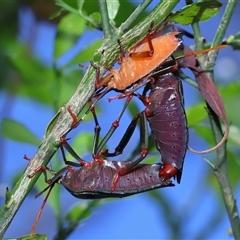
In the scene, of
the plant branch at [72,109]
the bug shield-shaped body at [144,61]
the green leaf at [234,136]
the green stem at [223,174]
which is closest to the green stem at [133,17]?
the plant branch at [72,109]

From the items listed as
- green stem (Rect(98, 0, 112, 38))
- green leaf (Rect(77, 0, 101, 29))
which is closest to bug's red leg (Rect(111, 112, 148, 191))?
green leaf (Rect(77, 0, 101, 29))

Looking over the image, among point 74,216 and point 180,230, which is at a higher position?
point 74,216

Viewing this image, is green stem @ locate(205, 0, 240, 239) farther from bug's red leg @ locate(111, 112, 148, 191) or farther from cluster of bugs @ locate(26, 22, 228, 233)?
bug's red leg @ locate(111, 112, 148, 191)

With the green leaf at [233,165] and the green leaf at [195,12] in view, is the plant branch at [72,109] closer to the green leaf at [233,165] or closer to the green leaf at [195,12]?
the green leaf at [195,12]

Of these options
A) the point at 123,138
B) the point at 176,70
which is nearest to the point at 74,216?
the point at 123,138

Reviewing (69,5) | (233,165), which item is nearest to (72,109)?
(69,5)

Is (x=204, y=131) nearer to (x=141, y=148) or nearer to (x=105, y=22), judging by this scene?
(x=141, y=148)

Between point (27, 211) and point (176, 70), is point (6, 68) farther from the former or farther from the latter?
point (176, 70)
